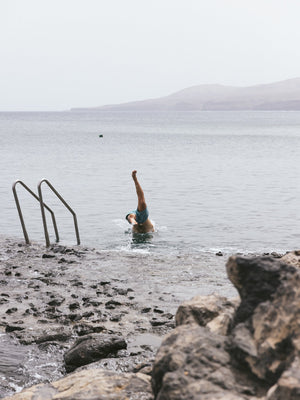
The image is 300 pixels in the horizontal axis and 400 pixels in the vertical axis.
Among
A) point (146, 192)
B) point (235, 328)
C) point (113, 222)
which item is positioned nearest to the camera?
point (235, 328)

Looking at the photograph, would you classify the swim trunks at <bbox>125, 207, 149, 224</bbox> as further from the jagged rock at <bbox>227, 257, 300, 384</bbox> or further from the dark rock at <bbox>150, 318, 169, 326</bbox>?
the jagged rock at <bbox>227, 257, 300, 384</bbox>

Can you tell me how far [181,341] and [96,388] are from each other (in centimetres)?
88

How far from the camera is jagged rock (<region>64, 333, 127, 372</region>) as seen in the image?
650cm

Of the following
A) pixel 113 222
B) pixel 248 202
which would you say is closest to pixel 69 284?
pixel 113 222

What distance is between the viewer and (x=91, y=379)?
16.1 feet

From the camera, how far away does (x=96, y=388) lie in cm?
457

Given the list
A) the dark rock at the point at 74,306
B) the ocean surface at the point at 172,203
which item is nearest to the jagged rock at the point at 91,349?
the dark rock at the point at 74,306

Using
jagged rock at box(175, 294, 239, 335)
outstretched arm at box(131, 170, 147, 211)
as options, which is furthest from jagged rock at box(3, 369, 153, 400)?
outstretched arm at box(131, 170, 147, 211)

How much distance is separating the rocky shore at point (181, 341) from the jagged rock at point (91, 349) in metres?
0.01

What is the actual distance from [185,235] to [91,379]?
12.8 metres

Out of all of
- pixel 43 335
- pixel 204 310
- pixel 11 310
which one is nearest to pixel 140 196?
pixel 11 310

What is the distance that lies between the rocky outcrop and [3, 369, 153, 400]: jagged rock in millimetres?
339

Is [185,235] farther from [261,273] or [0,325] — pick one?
[261,273]

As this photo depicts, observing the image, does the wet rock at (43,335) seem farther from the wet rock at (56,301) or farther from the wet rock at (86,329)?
the wet rock at (56,301)
